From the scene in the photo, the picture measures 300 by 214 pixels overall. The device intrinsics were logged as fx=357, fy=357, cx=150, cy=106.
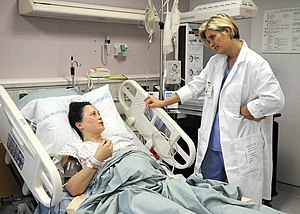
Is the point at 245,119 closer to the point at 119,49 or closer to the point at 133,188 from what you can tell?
the point at 133,188

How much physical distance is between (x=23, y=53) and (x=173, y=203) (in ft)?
6.42

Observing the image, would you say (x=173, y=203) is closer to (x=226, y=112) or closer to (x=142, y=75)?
(x=226, y=112)

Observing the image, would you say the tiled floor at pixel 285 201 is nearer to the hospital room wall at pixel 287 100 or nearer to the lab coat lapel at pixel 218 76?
the hospital room wall at pixel 287 100

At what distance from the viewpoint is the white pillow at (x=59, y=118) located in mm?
2137

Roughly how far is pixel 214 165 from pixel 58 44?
1658 mm

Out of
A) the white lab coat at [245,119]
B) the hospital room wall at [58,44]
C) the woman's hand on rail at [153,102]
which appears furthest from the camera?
the hospital room wall at [58,44]

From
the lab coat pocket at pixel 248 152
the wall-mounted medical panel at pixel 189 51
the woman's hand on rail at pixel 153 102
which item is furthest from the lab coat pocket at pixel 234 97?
the wall-mounted medical panel at pixel 189 51

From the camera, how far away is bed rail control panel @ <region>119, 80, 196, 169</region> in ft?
7.25

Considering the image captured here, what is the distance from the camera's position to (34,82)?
8.93ft

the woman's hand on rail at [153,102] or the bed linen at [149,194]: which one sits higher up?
the woman's hand on rail at [153,102]

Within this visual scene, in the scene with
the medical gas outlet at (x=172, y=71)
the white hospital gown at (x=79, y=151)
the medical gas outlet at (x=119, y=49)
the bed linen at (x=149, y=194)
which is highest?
the medical gas outlet at (x=119, y=49)

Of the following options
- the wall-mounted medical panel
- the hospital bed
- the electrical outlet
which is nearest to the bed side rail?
the hospital bed

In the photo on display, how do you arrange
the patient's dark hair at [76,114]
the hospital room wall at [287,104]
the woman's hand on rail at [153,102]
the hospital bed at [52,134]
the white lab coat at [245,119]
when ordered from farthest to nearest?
the hospital room wall at [287,104] → the woman's hand on rail at [153,102] → the patient's dark hair at [76,114] → the white lab coat at [245,119] → the hospital bed at [52,134]

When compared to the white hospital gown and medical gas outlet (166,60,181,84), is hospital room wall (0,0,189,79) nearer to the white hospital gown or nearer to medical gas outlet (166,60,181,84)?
medical gas outlet (166,60,181,84)
